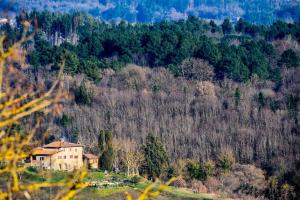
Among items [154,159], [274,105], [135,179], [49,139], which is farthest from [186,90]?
[135,179]

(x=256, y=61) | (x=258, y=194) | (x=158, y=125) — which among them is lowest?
(x=258, y=194)

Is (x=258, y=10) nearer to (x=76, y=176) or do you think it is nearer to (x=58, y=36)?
(x=58, y=36)

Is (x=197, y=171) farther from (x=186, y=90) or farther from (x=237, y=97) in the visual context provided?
(x=186, y=90)

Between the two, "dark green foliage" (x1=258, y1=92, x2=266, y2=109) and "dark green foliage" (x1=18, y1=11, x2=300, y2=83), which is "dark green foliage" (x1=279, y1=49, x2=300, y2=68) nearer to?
"dark green foliage" (x1=18, y1=11, x2=300, y2=83)

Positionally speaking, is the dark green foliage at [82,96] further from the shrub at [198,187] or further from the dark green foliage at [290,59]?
the dark green foliage at [290,59]

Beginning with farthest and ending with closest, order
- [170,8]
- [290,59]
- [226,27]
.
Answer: [170,8], [226,27], [290,59]

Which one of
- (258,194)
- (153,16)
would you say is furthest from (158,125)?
(153,16)
